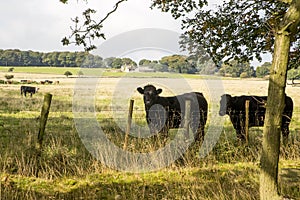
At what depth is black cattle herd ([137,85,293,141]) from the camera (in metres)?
10.7

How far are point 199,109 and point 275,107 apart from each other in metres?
7.78

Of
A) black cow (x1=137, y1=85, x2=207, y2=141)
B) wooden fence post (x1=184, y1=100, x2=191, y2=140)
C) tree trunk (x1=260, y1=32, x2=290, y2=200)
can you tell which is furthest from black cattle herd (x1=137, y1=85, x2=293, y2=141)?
tree trunk (x1=260, y1=32, x2=290, y2=200)

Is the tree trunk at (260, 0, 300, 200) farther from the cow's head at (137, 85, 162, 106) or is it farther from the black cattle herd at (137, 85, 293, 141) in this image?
the cow's head at (137, 85, 162, 106)

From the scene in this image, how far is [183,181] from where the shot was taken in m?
6.33

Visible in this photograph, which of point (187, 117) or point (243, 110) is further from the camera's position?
point (243, 110)

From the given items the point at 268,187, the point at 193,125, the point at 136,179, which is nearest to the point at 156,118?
the point at 193,125

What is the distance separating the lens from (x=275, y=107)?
3.82 metres

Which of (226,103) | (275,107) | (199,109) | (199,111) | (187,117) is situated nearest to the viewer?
(275,107)

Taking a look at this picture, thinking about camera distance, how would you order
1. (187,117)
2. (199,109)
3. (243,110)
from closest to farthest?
(187,117)
(243,110)
(199,109)

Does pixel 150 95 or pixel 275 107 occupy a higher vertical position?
pixel 275 107

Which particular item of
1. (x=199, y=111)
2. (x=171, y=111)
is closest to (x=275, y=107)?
(x=199, y=111)

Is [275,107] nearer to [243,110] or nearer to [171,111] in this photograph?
[171,111]

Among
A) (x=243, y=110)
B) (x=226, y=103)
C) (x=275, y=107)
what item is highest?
(x=275, y=107)

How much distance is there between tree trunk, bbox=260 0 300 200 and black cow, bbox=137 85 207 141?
6.11 metres
